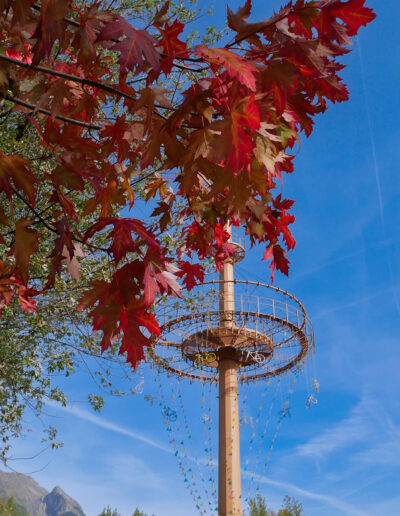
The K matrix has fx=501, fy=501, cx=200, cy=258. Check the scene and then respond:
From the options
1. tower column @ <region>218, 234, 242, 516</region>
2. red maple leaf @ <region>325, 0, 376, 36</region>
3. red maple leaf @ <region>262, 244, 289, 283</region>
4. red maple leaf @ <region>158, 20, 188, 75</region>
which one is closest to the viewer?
red maple leaf @ <region>325, 0, 376, 36</region>

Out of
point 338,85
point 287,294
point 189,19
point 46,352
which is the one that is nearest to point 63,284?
point 46,352

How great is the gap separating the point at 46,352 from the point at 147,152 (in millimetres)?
6821

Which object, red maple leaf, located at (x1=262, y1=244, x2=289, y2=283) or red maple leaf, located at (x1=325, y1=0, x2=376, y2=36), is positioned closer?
red maple leaf, located at (x1=325, y1=0, x2=376, y2=36)

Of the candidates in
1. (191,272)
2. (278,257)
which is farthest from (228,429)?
(278,257)

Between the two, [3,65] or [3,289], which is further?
[3,289]

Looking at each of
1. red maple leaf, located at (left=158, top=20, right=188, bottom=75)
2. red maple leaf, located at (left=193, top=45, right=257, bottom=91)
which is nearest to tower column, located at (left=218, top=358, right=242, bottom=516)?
red maple leaf, located at (left=158, top=20, right=188, bottom=75)

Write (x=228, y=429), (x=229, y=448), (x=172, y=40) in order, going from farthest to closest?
1. (x=228, y=429)
2. (x=229, y=448)
3. (x=172, y=40)

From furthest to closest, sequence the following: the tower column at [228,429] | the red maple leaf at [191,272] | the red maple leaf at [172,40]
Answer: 1. the tower column at [228,429]
2. the red maple leaf at [191,272]
3. the red maple leaf at [172,40]

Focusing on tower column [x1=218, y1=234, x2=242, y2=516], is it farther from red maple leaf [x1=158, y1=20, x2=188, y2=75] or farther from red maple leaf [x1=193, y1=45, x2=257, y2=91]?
red maple leaf [x1=193, y1=45, x2=257, y2=91]

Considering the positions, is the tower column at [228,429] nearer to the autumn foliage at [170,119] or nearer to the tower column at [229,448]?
the tower column at [229,448]

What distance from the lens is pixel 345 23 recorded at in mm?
1698

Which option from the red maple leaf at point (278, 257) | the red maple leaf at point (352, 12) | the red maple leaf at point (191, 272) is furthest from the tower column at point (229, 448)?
the red maple leaf at point (352, 12)

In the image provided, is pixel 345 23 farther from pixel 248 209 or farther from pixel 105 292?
pixel 105 292

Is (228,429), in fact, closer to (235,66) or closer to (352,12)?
(352,12)
